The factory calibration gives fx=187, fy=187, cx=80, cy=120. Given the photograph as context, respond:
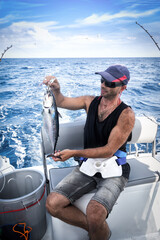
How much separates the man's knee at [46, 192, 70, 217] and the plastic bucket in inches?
5.8

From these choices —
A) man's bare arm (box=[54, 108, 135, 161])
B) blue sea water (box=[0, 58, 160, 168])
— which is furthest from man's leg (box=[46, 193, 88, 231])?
blue sea water (box=[0, 58, 160, 168])

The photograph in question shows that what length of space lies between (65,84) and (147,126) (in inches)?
391

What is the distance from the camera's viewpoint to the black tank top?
163 cm

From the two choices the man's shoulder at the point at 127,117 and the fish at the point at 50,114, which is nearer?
the fish at the point at 50,114

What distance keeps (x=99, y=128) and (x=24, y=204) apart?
33.9 inches

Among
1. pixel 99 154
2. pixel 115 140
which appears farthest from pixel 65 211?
pixel 115 140

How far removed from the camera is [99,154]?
150cm

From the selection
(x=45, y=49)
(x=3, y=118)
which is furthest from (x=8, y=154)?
(x=45, y=49)

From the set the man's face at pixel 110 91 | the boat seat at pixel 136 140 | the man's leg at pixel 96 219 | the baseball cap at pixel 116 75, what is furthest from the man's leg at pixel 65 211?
the baseball cap at pixel 116 75

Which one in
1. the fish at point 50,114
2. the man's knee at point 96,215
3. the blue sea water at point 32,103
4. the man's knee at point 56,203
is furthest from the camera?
the blue sea water at point 32,103

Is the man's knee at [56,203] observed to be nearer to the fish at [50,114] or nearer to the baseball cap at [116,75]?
the fish at [50,114]

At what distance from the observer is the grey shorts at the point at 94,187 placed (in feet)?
4.55

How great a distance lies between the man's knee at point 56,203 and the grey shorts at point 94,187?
0.03 meters

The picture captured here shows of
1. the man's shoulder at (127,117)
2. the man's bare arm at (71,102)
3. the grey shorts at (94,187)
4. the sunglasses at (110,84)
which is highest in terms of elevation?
the sunglasses at (110,84)
